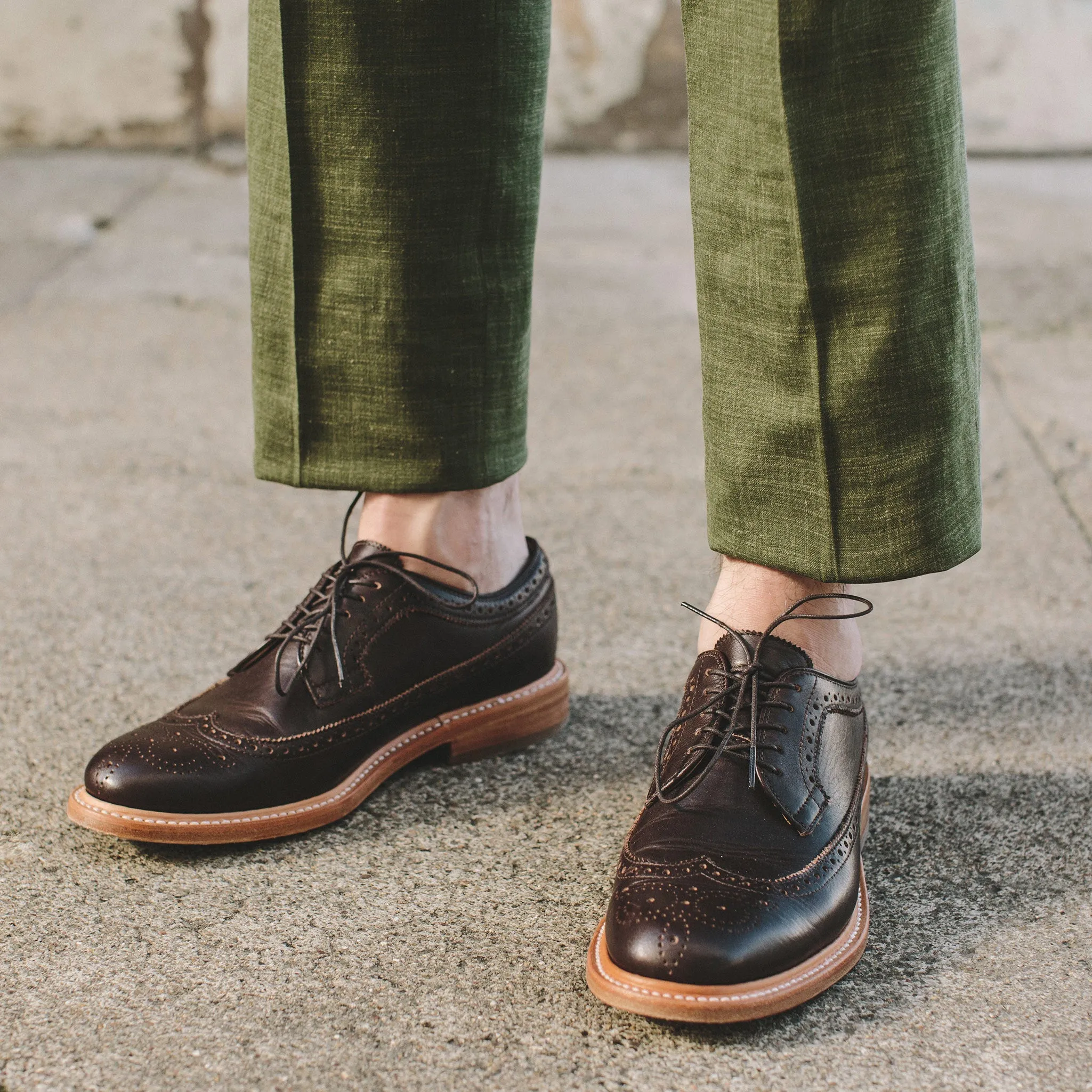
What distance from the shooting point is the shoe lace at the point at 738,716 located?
797mm

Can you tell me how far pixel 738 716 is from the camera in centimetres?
81

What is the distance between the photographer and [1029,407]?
1.96 metres

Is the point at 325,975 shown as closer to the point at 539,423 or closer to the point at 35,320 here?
the point at 539,423

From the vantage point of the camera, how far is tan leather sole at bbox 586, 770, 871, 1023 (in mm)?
693

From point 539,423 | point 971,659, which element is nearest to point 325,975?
point 971,659

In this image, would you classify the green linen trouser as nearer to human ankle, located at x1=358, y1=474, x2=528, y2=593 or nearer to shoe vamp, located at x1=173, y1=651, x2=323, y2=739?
human ankle, located at x1=358, y1=474, x2=528, y2=593

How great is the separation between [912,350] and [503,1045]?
1.61 feet

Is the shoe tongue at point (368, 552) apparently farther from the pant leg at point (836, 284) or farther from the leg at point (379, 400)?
the pant leg at point (836, 284)

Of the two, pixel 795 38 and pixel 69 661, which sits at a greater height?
pixel 795 38

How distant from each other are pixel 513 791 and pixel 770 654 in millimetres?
269

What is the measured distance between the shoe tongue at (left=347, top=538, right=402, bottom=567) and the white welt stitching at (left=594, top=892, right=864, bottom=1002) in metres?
0.34

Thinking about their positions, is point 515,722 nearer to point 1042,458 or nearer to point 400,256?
point 400,256

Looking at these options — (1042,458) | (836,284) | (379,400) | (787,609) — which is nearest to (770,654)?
(787,609)

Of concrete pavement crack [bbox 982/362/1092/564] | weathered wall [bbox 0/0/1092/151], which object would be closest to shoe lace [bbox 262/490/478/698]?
concrete pavement crack [bbox 982/362/1092/564]
